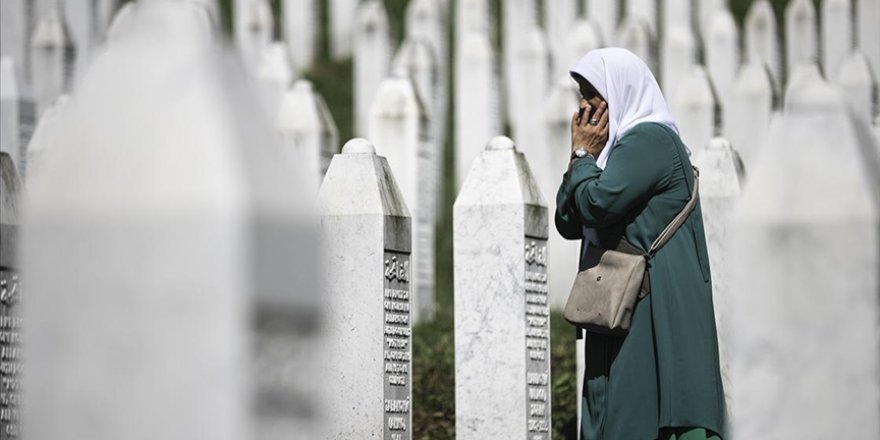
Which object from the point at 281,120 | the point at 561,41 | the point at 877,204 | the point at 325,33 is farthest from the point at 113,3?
the point at 877,204

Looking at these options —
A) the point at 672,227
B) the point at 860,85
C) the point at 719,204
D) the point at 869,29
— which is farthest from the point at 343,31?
the point at 672,227

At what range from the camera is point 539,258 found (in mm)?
7270

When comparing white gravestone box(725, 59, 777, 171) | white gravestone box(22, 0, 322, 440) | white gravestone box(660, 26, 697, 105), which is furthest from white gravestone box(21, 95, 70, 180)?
white gravestone box(660, 26, 697, 105)

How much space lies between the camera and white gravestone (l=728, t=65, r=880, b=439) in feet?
15.3

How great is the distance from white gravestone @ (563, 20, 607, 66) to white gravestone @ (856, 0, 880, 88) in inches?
87.5

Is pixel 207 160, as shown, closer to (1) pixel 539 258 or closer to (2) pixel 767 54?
(1) pixel 539 258

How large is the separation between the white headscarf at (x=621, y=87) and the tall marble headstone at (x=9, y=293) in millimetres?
2215

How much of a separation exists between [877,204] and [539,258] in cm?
269

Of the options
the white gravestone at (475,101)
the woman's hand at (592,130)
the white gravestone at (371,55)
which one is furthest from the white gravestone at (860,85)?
the woman's hand at (592,130)

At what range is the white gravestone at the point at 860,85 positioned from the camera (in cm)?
1270

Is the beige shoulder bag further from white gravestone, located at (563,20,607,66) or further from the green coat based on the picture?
white gravestone, located at (563,20,607,66)

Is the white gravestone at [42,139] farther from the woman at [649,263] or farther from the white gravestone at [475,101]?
the white gravestone at [475,101]

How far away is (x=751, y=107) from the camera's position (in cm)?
1279

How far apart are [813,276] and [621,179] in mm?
1297
